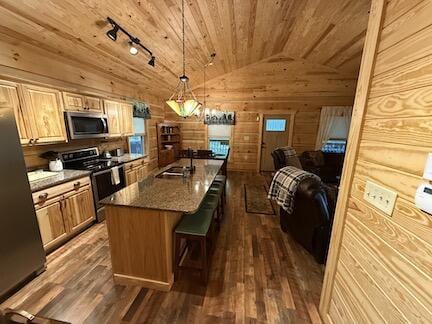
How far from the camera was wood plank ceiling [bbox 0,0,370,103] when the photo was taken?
6.59 ft

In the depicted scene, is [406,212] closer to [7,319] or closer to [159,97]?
[7,319]

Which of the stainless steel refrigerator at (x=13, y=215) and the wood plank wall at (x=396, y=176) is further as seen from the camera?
the stainless steel refrigerator at (x=13, y=215)

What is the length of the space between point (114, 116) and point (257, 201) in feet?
10.7

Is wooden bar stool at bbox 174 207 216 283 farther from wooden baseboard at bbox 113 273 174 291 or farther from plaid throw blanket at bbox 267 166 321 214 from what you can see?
plaid throw blanket at bbox 267 166 321 214

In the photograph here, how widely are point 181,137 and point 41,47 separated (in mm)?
4372

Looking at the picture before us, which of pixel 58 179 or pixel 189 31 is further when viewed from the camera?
pixel 189 31

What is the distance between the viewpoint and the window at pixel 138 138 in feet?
16.0

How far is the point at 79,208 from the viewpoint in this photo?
2.60 meters

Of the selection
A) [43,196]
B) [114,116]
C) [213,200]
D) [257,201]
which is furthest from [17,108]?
[257,201]

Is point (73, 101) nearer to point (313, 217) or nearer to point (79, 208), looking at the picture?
point (79, 208)

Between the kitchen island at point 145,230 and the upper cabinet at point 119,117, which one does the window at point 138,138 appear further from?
the kitchen island at point 145,230

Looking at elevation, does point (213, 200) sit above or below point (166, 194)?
below

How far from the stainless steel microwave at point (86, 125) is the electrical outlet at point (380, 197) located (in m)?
3.34

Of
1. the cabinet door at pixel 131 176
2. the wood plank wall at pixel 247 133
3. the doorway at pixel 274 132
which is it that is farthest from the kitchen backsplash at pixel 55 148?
the doorway at pixel 274 132
